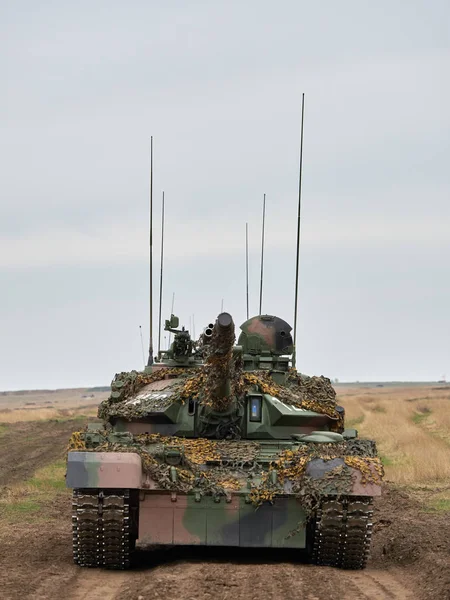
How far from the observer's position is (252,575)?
16.0m

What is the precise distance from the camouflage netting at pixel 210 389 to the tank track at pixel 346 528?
2.48 metres

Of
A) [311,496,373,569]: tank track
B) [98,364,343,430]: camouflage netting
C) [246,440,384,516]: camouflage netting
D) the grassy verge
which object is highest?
[98,364,343,430]: camouflage netting

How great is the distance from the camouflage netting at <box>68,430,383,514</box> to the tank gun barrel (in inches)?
34.5

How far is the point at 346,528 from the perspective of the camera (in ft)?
57.1

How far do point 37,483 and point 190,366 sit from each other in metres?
9.14

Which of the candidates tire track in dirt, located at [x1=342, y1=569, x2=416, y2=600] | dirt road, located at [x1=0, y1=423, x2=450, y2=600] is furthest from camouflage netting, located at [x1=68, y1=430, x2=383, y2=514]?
tire track in dirt, located at [x1=342, y1=569, x2=416, y2=600]

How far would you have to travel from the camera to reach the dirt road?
14500 mm

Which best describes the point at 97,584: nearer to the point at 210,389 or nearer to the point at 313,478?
the point at 313,478

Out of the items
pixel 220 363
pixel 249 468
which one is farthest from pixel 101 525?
pixel 220 363

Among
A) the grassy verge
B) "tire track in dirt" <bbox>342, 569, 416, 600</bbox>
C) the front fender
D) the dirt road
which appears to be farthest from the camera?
the grassy verge

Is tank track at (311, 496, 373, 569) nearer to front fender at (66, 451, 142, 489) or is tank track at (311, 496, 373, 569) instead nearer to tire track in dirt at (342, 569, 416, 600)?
tire track in dirt at (342, 569, 416, 600)

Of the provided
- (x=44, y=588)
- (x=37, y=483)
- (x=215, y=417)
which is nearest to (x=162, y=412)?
(x=215, y=417)

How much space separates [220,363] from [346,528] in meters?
2.78

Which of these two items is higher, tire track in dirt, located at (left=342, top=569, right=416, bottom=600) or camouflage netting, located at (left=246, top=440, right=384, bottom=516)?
camouflage netting, located at (left=246, top=440, right=384, bottom=516)
